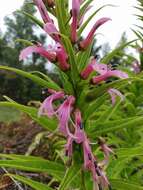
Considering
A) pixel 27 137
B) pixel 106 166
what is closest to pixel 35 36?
pixel 27 137

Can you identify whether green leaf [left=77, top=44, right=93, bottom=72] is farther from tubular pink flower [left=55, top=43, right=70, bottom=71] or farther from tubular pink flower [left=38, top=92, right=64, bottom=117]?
tubular pink flower [left=38, top=92, right=64, bottom=117]

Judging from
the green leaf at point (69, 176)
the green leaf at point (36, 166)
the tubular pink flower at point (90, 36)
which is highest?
the tubular pink flower at point (90, 36)

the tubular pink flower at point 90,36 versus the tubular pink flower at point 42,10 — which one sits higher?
the tubular pink flower at point 42,10

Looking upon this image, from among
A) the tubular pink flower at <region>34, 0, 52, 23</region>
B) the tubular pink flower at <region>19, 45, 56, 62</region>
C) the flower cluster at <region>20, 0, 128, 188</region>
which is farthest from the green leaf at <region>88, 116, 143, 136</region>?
the tubular pink flower at <region>34, 0, 52, 23</region>

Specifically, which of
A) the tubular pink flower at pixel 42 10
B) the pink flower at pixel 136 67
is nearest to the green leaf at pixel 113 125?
the tubular pink flower at pixel 42 10

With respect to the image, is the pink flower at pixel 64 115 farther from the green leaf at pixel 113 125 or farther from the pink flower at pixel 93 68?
the green leaf at pixel 113 125

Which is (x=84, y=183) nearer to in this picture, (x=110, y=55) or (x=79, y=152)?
(x=79, y=152)
